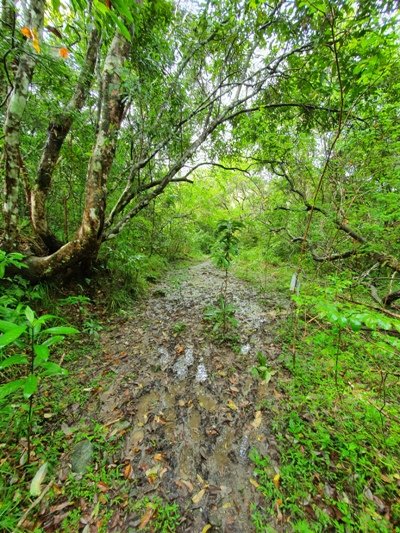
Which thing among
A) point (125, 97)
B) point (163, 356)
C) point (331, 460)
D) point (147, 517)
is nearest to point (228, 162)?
point (125, 97)

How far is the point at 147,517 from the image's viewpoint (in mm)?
1609

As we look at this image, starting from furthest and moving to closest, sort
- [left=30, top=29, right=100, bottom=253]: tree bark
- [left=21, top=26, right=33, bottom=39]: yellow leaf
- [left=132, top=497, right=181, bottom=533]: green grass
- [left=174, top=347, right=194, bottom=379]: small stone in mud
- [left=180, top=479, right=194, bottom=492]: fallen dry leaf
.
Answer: [left=30, top=29, right=100, bottom=253]: tree bark
[left=174, top=347, right=194, bottom=379]: small stone in mud
[left=21, top=26, right=33, bottom=39]: yellow leaf
[left=180, top=479, right=194, bottom=492]: fallen dry leaf
[left=132, top=497, right=181, bottom=533]: green grass

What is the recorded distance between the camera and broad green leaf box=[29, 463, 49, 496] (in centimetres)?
164

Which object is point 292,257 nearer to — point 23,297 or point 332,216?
point 332,216

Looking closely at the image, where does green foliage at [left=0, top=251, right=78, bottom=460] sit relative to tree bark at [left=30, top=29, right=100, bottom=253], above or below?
below

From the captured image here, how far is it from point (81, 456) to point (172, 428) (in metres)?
0.85

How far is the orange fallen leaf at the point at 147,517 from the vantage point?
1561mm

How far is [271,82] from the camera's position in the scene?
16.5ft

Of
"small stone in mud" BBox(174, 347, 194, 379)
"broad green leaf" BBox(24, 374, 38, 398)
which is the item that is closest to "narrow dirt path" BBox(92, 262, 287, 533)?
"small stone in mud" BBox(174, 347, 194, 379)

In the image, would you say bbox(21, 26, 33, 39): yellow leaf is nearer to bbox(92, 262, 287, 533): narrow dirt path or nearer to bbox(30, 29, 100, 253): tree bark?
bbox(30, 29, 100, 253): tree bark

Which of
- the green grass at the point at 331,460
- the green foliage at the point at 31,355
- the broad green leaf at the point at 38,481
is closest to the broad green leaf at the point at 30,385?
the green foliage at the point at 31,355

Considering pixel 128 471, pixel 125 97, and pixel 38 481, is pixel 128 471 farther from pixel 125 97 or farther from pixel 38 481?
pixel 125 97

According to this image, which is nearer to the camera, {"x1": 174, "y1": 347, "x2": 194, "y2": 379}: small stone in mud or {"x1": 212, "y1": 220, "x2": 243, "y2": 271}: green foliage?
{"x1": 174, "y1": 347, "x2": 194, "y2": 379}: small stone in mud

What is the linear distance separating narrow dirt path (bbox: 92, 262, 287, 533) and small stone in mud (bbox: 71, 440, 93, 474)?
0.96ft
